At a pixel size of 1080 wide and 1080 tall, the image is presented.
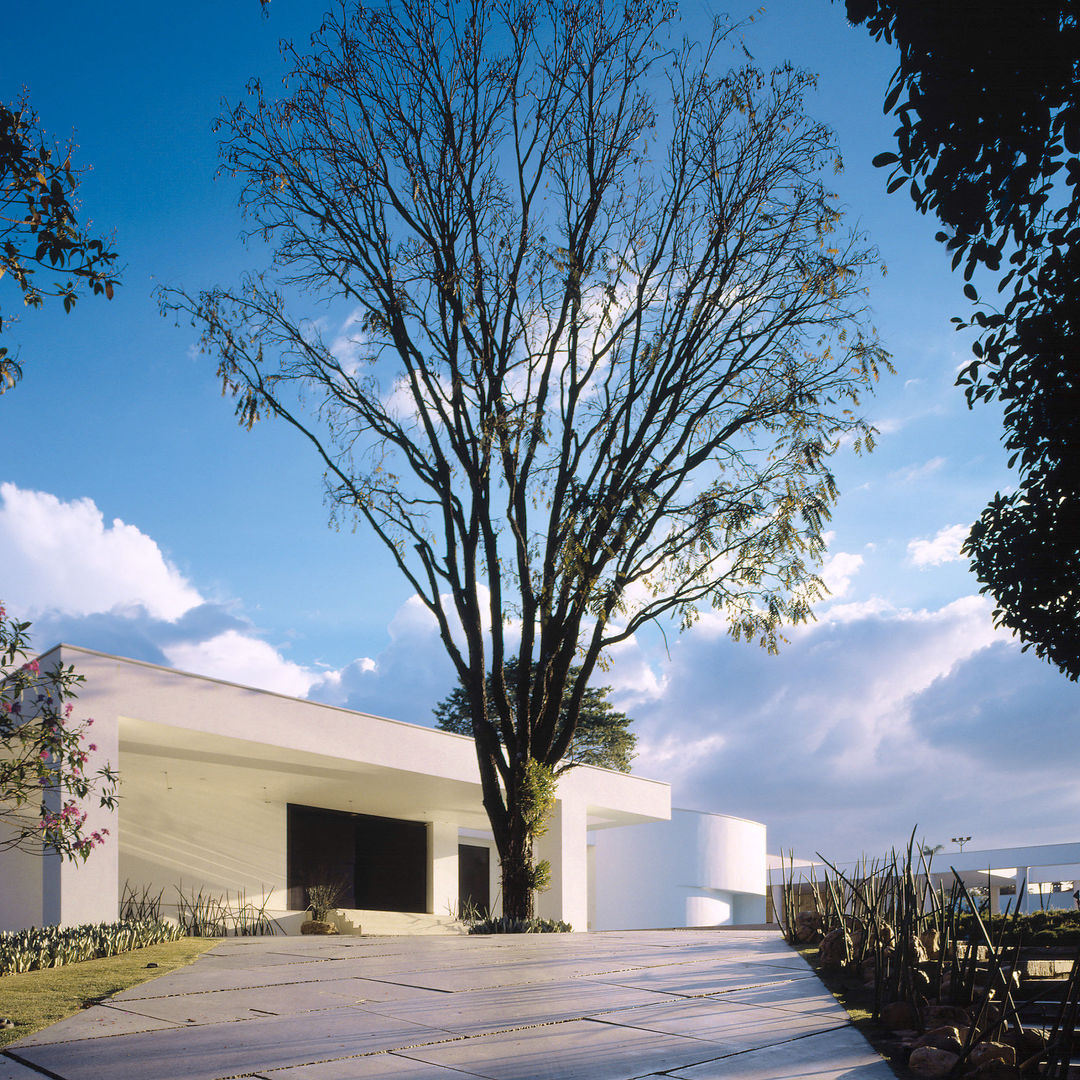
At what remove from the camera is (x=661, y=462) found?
43.8 feet

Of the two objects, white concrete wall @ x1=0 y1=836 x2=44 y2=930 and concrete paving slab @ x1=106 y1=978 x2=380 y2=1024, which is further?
Answer: white concrete wall @ x1=0 y1=836 x2=44 y2=930

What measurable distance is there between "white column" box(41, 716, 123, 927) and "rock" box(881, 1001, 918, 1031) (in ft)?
26.4

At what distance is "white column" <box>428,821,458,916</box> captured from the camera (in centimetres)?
2073

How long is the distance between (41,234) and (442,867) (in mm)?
18695

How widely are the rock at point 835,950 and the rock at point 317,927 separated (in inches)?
475

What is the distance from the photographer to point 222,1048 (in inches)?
143

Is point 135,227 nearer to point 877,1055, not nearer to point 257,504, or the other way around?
point 257,504

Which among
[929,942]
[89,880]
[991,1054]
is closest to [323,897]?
[89,880]

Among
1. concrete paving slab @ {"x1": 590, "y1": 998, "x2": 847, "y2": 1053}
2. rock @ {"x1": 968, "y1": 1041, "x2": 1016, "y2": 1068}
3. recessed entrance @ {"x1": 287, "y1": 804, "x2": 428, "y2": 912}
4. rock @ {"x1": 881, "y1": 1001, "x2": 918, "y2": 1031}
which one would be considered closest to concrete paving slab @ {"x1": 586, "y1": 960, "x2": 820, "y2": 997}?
concrete paving slab @ {"x1": 590, "y1": 998, "x2": 847, "y2": 1053}

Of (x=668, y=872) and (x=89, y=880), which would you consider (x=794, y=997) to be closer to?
(x=89, y=880)

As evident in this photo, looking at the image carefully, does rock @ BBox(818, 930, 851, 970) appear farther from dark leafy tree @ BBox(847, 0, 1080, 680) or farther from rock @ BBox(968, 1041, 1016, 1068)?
dark leafy tree @ BBox(847, 0, 1080, 680)

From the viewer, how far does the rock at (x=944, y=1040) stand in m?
3.39

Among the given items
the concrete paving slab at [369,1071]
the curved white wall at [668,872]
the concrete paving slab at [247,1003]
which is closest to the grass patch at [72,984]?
the concrete paving slab at [247,1003]

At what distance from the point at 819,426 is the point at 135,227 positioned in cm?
851
